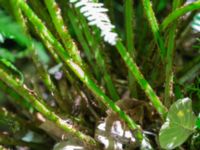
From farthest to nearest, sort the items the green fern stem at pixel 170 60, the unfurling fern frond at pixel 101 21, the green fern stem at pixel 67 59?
the green fern stem at pixel 170 60, the green fern stem at pixel 67 59, the unfurling fern frond at pixel 101 21

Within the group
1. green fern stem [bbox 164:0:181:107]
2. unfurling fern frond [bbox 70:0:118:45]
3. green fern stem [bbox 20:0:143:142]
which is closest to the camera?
unfurling fern frond [bbox 70:0:118:45]

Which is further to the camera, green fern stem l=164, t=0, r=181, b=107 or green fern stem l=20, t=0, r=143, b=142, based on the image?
green fern stem l=164, t=0, r=181, b=107

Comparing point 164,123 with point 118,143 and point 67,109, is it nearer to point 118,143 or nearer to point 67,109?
point 118,143

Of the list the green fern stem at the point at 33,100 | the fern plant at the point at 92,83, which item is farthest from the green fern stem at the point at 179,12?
the green fern stem at the point at 33,100

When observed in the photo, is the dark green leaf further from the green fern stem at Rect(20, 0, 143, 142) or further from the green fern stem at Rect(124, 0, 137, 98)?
the green fern stem at Rect(124, 0, 137, 98)

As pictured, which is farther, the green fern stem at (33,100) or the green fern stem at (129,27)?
the green fern stem at (129,27)

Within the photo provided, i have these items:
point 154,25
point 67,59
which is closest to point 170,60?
point 154,25

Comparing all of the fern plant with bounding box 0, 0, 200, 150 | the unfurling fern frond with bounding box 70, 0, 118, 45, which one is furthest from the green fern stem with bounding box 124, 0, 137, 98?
the unfurling fern frond with bounding box 70, 0, 118, 45

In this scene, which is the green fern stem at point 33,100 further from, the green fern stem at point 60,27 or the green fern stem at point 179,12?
the green fern stem at point 179,12
